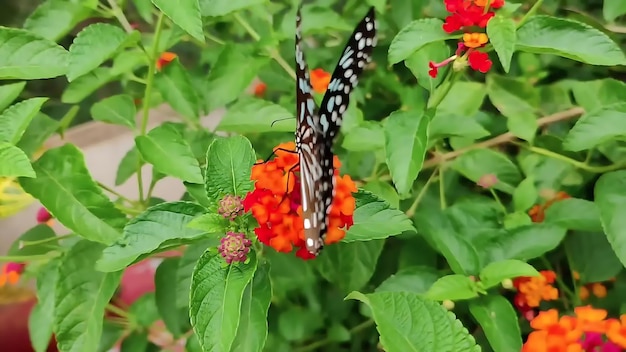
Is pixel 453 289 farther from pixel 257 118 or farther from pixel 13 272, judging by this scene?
pixel 13 272

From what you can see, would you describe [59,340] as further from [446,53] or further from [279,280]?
[446,53]

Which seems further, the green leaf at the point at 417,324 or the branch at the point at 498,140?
the branch at the point at 498,140

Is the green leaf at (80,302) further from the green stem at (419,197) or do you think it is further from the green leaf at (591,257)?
the green leaf at (591,257)

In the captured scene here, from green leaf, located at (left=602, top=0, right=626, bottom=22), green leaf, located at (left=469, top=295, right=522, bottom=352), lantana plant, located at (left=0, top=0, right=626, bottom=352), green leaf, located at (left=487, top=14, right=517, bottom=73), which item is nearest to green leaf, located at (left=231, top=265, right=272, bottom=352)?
lantana plant, located at (left=0, top=0, right=626, bottom=352)

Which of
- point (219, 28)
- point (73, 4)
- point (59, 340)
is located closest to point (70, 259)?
point (59, 340)

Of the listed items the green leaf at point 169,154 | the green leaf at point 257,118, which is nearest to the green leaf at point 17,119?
the green leaf at point 169,154

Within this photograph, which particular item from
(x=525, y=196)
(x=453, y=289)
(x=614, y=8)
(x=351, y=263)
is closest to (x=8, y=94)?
(x=351, y=263)

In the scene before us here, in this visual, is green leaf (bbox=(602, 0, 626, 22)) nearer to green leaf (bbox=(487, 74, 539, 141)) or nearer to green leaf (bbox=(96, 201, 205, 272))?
green leaf (bbox=(487, 74, 539, 141))

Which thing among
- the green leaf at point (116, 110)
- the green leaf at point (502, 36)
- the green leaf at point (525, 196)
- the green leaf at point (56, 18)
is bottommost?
the green leaf at point (525, 196)
